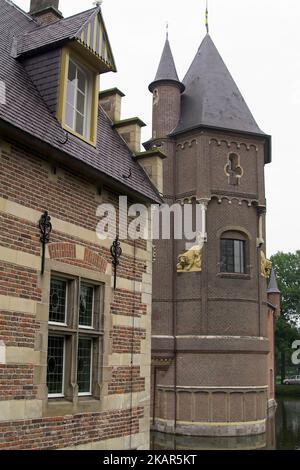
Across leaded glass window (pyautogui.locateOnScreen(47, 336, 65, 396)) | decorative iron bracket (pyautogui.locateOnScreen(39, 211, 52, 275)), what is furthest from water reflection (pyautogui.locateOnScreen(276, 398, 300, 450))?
decorative iron bracket (pyautogui.locateOnScreen(39, 211, 52, 275))

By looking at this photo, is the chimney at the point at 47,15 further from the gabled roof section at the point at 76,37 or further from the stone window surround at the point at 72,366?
the stone window surround at the point at 72,366

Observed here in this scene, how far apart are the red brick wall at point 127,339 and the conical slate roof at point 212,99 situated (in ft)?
54.2

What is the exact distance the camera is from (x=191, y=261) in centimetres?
2352

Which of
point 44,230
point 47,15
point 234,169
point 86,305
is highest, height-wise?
point 234,169

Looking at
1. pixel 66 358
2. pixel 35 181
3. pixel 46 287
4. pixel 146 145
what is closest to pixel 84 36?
pixel 35 181

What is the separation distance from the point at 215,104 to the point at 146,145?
157 inches

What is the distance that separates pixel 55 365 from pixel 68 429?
0.86 metres

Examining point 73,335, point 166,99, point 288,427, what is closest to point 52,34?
point 73,335

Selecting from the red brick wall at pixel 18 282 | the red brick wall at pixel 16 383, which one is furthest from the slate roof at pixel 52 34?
the red brick wall at pixel 16 383

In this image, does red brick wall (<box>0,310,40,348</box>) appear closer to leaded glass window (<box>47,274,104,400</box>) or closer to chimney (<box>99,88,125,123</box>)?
leaded glass window (<box>47,274,104,400</box>)

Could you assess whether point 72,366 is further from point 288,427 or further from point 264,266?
point 288,427

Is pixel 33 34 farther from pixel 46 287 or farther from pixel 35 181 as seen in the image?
pixel 46 287

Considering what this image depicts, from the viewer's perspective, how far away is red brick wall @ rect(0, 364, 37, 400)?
6371 mm

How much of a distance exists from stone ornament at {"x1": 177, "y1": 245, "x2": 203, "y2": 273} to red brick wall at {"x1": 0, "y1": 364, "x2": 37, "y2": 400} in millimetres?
16950
